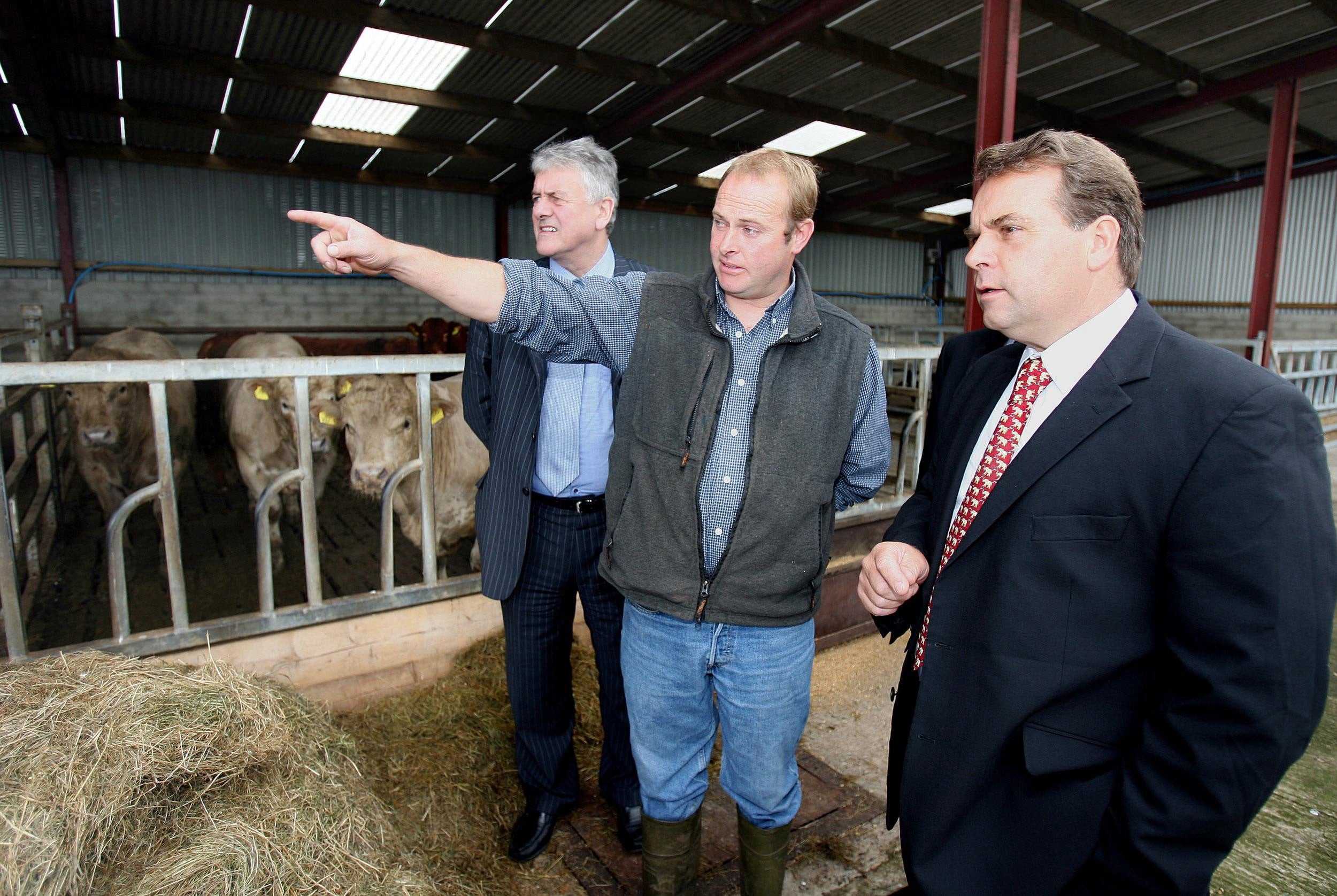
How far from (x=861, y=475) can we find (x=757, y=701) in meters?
0.59

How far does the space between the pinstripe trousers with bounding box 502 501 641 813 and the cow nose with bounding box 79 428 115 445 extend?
14.4ft

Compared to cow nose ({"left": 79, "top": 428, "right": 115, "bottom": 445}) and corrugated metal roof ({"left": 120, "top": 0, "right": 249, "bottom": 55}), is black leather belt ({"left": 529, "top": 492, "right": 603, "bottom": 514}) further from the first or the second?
corrugated metal roof ({"left": 120, "top": 0, "right": 249, "bottom": 55})

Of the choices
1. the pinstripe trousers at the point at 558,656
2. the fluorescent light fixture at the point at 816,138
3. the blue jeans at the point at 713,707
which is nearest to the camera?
the blue jeans at the point at 713,707

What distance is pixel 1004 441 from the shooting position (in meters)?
1.32

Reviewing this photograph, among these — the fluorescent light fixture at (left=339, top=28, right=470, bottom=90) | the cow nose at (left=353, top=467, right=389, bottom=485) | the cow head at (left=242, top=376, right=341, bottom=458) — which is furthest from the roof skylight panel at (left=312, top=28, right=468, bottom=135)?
the cow nose at (left=353, top=467, right=389, bottom=485)

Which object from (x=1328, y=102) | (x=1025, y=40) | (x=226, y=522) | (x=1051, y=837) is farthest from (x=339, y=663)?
(x=1328, y=102)

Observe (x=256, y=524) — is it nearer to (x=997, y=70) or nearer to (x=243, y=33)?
(x=997, y=70)

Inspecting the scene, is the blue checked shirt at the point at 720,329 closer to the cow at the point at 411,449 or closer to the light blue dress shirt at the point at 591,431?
the light blue dress shirt at the point at 591,431

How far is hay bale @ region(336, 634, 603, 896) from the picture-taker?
223 centimetres

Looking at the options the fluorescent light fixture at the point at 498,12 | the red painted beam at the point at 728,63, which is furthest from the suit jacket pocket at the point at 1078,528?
the fluorescent light fixture at the point at 498,12

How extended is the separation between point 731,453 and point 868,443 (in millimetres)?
392

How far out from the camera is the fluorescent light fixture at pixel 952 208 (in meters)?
16.2

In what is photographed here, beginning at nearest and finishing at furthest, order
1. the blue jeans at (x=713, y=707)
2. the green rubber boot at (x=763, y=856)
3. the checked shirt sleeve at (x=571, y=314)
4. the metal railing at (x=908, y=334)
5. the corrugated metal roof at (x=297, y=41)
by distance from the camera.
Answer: the checked shirt sleeve at (x=571, y=314)
the blue jeans at (x=713, y=707)
the green rubber boot at (x=763, y=856)
the corrugated metal roof at (x=297, y=41)
the metal railing at (x=908, y=334)

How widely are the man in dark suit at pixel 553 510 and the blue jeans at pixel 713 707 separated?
0.42m
